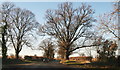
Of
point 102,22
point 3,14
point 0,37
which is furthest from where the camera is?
point 3,14

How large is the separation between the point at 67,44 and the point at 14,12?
14.4 metres

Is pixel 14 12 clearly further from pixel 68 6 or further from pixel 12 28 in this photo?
pixel 68 6

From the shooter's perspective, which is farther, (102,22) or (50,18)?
(50,18)

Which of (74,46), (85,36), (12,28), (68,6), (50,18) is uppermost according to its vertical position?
(68,6)

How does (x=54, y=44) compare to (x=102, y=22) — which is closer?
(x=102, y=22)

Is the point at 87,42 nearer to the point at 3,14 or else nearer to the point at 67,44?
the point at 67,44

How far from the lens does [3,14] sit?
3159 centimetres

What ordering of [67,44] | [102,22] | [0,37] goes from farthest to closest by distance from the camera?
[67,44], [0,37], [102,22]

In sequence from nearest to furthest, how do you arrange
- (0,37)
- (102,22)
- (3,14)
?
(102,22) → (0,37) → (3,14)

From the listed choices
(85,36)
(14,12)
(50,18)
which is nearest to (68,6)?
(50,18)

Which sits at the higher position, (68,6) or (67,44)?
(68,6)

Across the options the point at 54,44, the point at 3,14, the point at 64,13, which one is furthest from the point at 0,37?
the point at 64,13

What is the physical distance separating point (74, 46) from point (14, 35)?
1437 centimetres

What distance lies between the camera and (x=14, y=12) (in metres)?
34.0
